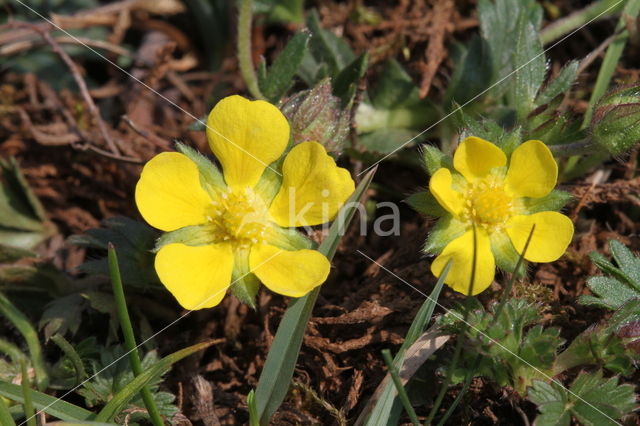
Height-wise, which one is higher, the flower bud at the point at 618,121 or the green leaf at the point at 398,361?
the flower bud at the point at 618,121

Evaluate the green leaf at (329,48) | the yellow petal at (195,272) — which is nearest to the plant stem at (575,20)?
the green leaf at (329,48)

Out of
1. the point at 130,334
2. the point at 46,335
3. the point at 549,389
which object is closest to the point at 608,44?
the point at 549,389

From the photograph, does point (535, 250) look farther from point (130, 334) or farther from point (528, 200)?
point (130, 334)

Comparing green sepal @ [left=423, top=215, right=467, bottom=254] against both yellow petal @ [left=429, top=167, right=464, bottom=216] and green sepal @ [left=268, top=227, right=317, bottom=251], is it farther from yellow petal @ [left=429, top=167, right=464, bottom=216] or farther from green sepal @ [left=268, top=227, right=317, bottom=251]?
green sepal @ [left=268, top=227, right=317, bottom=251]

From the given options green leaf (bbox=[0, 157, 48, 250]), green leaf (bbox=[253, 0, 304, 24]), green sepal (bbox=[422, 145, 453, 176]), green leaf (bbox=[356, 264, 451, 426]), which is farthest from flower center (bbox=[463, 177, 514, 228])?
green leaf (bbox=[0, 157, 48, 250])

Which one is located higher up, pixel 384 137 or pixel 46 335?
pixel 384 137

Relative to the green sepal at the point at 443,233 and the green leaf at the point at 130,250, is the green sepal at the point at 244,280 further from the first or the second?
the green sepal at the point at 443,233
